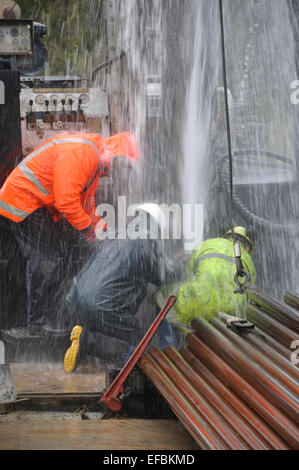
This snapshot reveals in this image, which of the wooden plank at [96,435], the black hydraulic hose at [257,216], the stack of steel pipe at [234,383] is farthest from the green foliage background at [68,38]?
the wooden plank at [96,435]

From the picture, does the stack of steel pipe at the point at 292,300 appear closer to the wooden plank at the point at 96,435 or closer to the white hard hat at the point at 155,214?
the wooden plank at the point at 96,435

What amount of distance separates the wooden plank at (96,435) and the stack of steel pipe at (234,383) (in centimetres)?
15

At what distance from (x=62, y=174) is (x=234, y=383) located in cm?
213

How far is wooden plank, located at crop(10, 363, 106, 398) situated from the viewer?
248cm

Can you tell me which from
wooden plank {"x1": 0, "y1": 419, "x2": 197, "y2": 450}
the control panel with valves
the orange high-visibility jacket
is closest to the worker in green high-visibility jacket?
wooden plank {"x1": 0, "y1": 419, "x2": 197, "y2": 450}

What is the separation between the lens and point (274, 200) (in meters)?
4.20

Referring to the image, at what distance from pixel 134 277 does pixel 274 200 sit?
170 cm

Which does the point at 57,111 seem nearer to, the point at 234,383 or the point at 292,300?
the point at 292,300

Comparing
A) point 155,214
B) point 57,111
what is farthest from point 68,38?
point 155,214

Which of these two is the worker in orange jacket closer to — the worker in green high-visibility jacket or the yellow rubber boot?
the yellow rubber boot

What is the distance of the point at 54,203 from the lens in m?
3.63

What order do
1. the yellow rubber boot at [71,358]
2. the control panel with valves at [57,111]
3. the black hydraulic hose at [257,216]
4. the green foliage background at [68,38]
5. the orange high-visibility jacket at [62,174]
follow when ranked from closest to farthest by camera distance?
1. the yellow rubber boot at [71,358]
2. the orange high-visibility jacket at [62,174]
3. the black hydraulic hose at [257,216]
4. the control panel with valves at [57,111]
5. the green foliage background at [68,38]

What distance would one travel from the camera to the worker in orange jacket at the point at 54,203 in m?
3.47

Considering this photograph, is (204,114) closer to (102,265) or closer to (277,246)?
(277,246)
